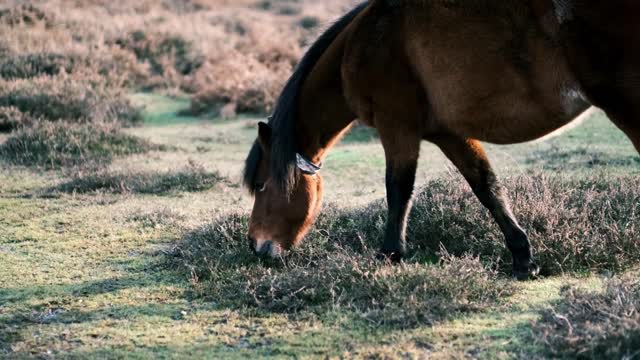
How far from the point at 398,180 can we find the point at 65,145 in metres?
5.58

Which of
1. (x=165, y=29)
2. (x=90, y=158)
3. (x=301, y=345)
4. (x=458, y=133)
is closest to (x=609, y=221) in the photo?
(x=458, y=133)

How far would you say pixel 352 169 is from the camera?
29.9 ft

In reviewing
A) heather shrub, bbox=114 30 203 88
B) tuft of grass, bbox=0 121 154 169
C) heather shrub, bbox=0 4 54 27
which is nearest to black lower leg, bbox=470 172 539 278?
tuft of grass, bbox=0 121 154 169

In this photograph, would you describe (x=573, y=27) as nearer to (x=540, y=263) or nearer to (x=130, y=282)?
(x=540, y=263)

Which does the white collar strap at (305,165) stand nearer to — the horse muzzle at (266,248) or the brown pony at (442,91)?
the brown pony at (442,91)

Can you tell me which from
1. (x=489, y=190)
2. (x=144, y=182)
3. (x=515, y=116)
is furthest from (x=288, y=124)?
(x=144, y=182)

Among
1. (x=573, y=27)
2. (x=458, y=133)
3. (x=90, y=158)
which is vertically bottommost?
(x=90, y=158)

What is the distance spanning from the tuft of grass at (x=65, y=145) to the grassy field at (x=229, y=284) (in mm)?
1009

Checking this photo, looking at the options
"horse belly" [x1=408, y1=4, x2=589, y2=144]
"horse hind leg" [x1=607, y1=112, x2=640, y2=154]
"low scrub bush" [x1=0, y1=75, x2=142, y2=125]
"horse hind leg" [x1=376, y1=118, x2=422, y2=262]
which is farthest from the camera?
"low scrub bush" [x1=0, y1=75, x2=142, y2=125]

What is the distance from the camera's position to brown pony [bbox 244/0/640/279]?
432cm

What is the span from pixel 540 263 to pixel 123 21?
1456cm

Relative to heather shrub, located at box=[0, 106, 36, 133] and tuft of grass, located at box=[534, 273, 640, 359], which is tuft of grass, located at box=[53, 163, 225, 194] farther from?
tuft of grass, located at box=[534, 273, 640, 359]

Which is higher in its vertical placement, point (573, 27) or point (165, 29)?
point (573, 27)

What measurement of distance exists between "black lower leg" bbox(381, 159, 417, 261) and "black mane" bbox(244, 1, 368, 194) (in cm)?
65
